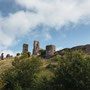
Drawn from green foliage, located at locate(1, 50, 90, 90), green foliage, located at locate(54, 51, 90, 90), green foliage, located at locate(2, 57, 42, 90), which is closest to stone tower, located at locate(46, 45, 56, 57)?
green foliage, located at locate(2, 57, 42, 90)

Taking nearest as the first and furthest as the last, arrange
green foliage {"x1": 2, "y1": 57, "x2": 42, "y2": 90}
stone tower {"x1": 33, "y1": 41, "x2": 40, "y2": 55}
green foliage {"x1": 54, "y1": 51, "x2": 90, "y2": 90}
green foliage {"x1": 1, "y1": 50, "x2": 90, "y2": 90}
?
green foliage {"x1": 54, "y1": 51, "x2": 90, "y2": 90} < green foliage {"x1": 1, "y1": 50, "x2": 90, "y2": 90} < green foliage {"x1": 2, "y1": 57, "x2": 42, "y2": 90} < stone tower {"x1": 33, "y1": 41, "x2": 40, "y2": 55}

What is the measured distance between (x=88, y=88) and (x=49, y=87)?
5658 millimetres

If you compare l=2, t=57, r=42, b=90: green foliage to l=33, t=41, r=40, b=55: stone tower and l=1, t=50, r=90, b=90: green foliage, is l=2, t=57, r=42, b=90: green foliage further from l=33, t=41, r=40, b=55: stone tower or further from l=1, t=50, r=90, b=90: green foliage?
l=33, t=41, r=40, b=55: stone tower

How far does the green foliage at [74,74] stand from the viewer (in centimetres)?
1833

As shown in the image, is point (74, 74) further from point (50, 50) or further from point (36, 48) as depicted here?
point (36, 48)

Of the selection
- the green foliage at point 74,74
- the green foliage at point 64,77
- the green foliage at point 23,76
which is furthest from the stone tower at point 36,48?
the green foliage at point 74,74

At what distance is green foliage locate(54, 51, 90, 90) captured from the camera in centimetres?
1833

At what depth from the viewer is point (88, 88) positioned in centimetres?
1805

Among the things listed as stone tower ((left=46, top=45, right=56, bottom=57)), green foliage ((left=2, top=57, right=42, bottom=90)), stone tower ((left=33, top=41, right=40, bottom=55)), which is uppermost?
stone tower ((left=33, top=41, right=40, bottom=55))

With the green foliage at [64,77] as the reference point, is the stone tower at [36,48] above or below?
above

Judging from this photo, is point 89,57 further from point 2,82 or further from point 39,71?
point 2,82

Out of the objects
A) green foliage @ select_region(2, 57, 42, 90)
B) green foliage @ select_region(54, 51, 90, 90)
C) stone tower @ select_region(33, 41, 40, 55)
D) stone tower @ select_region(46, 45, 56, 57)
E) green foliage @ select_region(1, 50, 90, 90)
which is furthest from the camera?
stone tower @ select_region(33, 41, 40, 55)

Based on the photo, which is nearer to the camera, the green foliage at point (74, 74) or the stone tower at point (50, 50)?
the green foliage at point (74, 74)

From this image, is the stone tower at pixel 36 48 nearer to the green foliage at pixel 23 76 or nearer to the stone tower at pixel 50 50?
the stone tower at pixel 50 50
